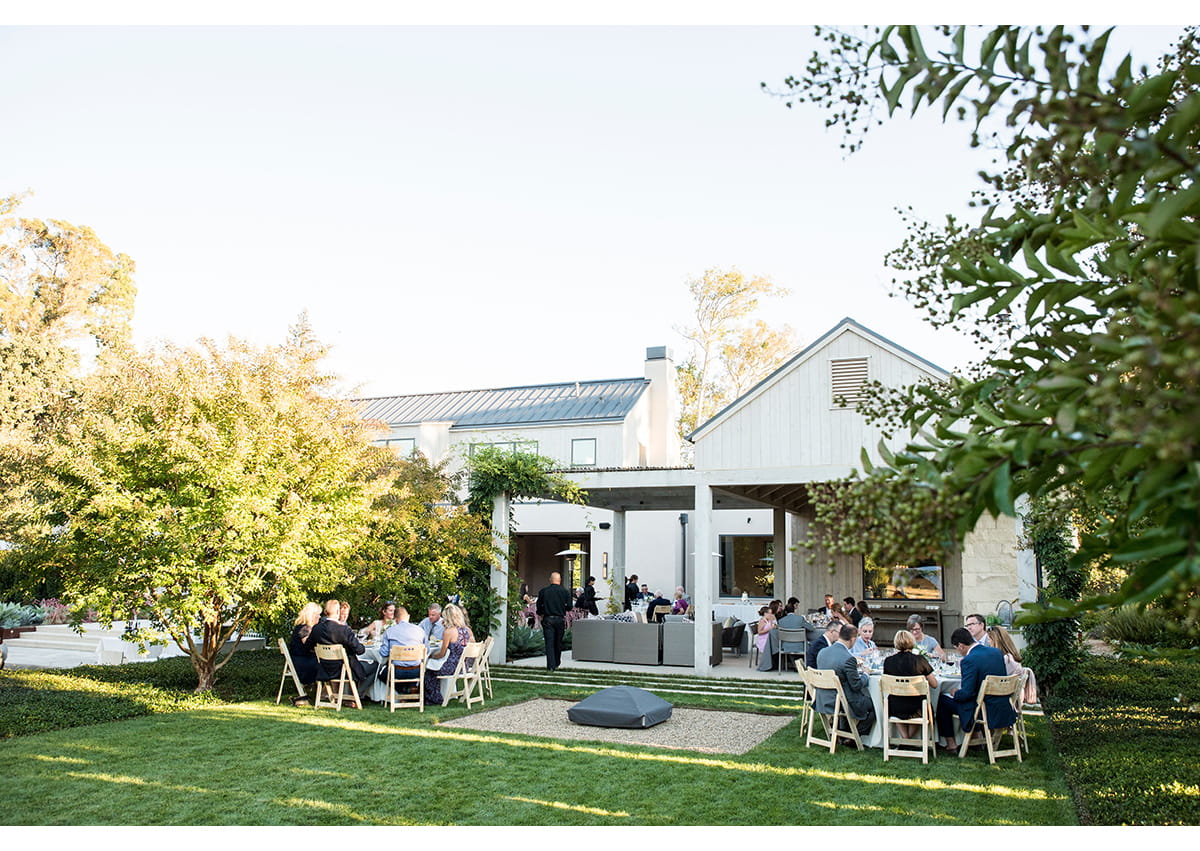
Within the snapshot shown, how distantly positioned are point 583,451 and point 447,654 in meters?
16.1

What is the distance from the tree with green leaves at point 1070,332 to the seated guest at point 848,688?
621cm

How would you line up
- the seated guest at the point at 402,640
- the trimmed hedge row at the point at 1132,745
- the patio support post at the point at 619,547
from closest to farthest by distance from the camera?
the trimmed hedge row at the point at 1132,745, the seated guest at the point at 402,640, the patio support post at the point at 619,547

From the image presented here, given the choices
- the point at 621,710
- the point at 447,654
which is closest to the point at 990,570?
the point at 621,710

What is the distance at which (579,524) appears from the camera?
27188 mm

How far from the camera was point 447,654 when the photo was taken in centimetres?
1156

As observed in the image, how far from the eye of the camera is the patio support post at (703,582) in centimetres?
1448

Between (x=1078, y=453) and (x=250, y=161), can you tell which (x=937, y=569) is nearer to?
(x=250, y=161)

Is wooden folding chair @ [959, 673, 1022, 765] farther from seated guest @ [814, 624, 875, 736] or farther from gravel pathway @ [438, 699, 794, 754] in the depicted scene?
gravel pathway @ [438, 699, 794, 754]

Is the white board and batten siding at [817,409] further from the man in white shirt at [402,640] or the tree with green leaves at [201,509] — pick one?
the tree with green leaves at [201,509]

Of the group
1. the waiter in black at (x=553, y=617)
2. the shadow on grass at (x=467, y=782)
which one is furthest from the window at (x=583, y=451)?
the shadow on grass at (x=467, y=782)

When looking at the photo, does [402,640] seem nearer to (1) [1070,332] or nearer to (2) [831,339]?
(2) [831,339]

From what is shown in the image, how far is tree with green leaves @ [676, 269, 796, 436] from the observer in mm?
31156

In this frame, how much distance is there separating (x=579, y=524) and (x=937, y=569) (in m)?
11.5

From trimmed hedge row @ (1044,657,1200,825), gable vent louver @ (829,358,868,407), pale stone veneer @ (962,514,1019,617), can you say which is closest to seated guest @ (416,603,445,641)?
gable vent louver @ (829,358,868,407)
